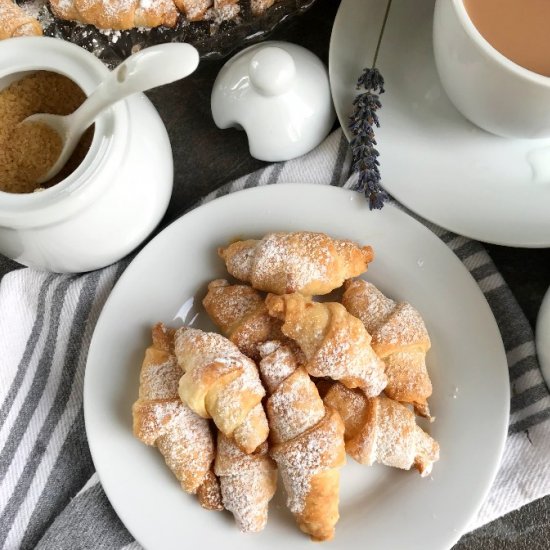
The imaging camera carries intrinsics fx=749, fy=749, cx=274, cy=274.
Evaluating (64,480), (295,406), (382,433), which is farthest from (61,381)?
(382,433)

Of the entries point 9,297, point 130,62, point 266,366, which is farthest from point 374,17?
point 9,297

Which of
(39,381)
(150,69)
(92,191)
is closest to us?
(150,69)

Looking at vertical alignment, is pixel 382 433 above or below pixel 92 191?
below

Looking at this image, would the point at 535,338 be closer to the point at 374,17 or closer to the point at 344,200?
the point at 344,200

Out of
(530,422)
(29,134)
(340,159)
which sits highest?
(29,134)

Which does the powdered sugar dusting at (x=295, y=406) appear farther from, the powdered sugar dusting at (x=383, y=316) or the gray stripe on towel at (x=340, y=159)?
the gray stripe on towel at (x=340, y=159)

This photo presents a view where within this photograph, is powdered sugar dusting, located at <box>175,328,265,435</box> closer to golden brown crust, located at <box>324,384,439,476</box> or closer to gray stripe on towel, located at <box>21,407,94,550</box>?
golden brown crust, located at <box>324,384,439,476</box>

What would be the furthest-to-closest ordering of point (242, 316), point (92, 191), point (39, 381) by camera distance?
point (39, 381) < point (242, 316) < point (92, 191)

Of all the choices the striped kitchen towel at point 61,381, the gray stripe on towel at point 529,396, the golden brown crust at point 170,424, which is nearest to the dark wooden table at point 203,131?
the striped kitchen towel at point 61,381

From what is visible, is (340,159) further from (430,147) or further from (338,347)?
(338,347)
